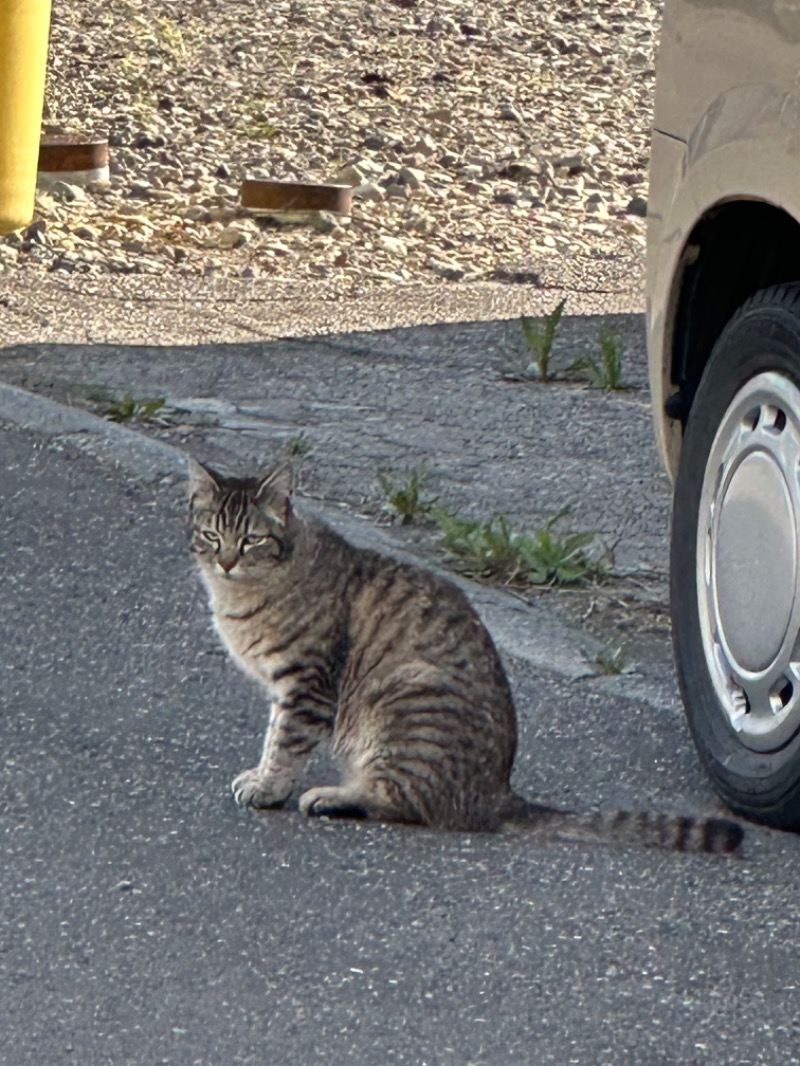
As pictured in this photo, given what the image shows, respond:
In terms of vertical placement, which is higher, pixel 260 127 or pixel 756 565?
pixel 260 127

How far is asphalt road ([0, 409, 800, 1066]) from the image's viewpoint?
332cm

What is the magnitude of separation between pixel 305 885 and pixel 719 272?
1729mm

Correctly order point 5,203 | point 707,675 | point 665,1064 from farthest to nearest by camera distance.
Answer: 1. point 5,203
2. point 707,675
3. point 665,1064

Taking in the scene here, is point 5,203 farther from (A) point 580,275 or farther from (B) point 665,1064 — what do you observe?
(B) point 665,1064

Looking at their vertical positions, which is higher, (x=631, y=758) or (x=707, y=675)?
(x=707, y=675)

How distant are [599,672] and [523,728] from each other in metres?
0.43

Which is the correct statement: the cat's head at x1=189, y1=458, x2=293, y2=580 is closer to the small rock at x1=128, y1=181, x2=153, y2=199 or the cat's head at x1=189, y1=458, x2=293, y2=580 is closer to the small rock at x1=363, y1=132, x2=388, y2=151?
the small rock at x1=128, y1=181, x2=153, y2=199

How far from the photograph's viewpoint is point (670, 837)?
409 centimetres

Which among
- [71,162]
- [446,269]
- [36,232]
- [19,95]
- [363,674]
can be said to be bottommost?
[363,674]

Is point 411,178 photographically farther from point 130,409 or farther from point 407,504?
point 407,504

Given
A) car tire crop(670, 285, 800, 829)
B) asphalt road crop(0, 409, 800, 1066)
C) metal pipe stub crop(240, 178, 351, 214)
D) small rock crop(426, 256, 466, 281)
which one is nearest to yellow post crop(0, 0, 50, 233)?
metal pipe stub crop(240, 178, 351, 214)

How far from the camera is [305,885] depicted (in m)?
3.91

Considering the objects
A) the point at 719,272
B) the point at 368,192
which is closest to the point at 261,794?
the point at 719,272

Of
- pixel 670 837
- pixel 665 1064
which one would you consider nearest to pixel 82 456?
pixel 670 837
